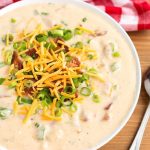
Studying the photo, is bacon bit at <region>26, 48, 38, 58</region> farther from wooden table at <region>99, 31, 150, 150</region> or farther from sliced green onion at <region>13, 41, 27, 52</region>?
wooden table at <region>99, 31, 150, 150</region>

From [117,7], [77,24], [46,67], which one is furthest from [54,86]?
[117,7]

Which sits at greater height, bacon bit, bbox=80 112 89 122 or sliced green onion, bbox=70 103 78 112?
sliced green onion, bbox=70 103 78 112

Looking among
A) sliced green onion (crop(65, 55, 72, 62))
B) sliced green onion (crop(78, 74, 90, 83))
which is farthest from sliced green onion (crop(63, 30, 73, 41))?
sliced green onion (crop(78, 74, 90, 83))

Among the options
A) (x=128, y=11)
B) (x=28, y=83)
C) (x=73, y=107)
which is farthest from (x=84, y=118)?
(x=128, y=11)

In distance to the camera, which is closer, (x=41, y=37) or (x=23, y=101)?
(x=23, y=101)

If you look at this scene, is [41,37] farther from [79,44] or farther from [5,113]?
[5,113]

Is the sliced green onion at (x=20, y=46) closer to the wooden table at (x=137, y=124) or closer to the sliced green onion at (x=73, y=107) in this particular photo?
the sliced green onion at (x=73, y=107)

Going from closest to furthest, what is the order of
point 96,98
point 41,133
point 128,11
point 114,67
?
point 41,133, point 96,98, point 114,67, point 128,11
